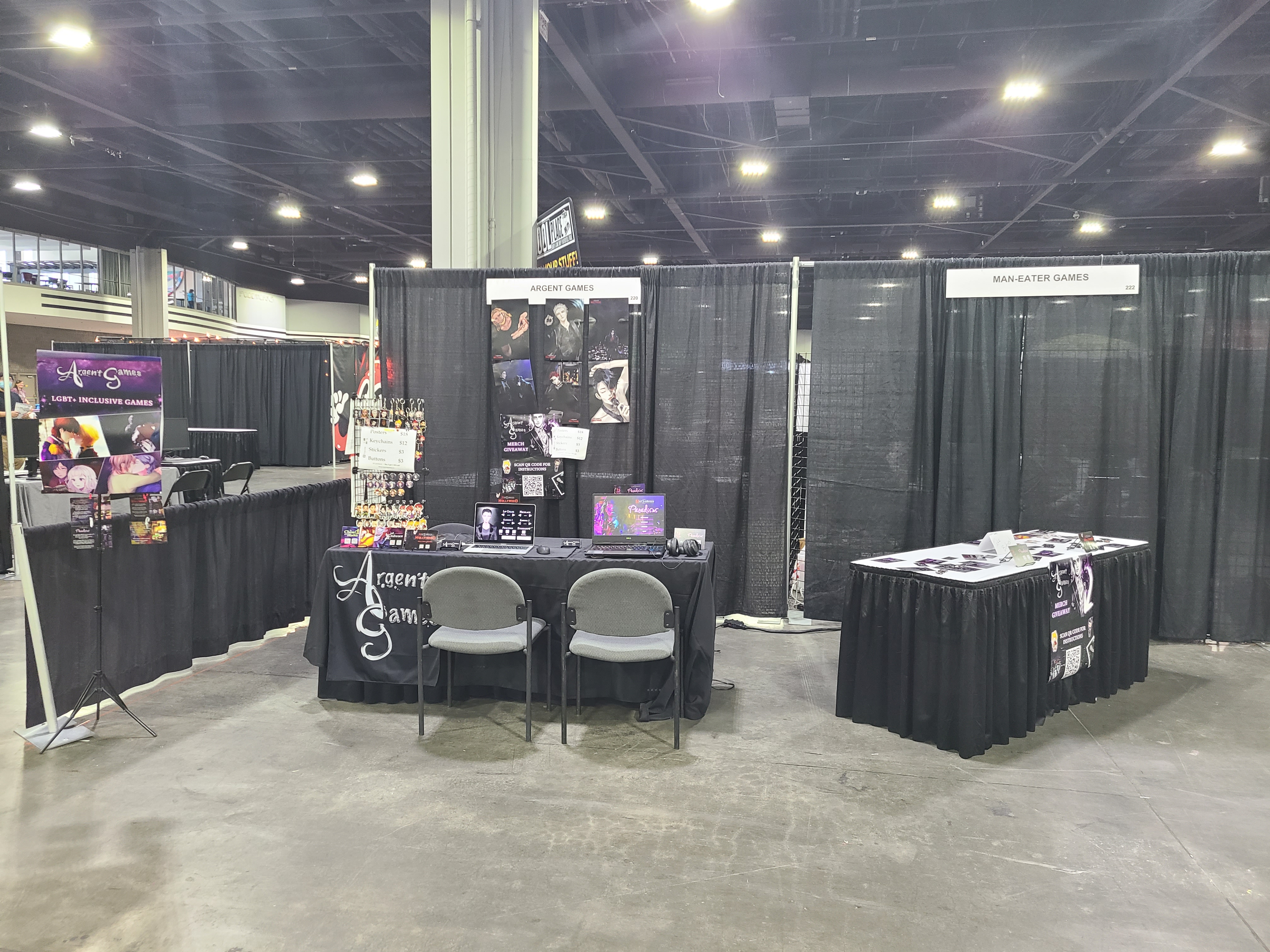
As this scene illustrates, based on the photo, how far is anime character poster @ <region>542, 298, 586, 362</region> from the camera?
5.26m

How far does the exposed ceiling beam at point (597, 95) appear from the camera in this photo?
6.47 meters

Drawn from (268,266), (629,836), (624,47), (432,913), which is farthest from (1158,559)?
(268,266)

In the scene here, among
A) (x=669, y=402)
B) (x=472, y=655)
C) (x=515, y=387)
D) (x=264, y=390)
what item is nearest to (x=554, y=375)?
(x=515, y=387)

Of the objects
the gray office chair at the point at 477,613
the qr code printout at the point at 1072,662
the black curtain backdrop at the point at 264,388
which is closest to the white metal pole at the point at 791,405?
the qr code printout at the point at 1072,662

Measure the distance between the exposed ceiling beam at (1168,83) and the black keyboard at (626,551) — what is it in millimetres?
5767

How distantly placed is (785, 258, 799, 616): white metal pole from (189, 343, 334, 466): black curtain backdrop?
13.1 meters

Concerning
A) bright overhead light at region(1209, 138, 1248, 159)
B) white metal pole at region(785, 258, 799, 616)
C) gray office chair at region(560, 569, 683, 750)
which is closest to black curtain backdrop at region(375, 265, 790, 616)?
white metal pole at region(785, 258, 799, 616)

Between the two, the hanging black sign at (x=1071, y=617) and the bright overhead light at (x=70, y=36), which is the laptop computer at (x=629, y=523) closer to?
the hanging black sign at (x=1071, y=617)

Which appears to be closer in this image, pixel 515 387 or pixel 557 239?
→ pixel 515 387

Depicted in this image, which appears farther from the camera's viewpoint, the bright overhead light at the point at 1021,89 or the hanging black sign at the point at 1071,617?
the bright overhead light at the point at 1021,89

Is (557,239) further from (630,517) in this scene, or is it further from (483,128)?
(630,517)

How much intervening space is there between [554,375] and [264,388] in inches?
509

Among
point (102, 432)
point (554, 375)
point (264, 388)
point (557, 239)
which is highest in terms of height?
point (557, 239)

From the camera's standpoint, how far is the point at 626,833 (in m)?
2.77
